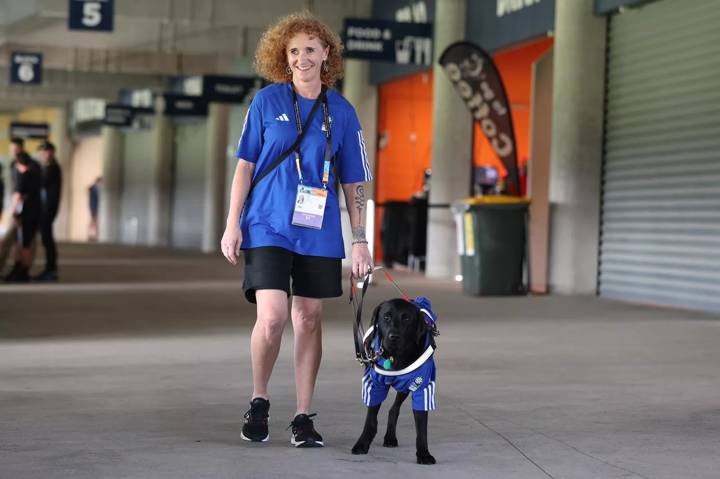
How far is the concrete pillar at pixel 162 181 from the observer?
38594 mm

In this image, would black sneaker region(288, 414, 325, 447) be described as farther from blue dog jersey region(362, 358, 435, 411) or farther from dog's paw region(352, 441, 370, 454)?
blue dog jersey region(362, 358, 435, 411)

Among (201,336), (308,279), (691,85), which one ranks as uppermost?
(691,85)

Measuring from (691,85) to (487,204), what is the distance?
2.80m

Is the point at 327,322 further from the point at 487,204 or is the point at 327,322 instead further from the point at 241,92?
the point at 241,92

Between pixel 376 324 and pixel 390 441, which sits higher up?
pixel 376 324

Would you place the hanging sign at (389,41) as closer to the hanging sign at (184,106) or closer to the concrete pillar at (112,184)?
the hanging sign at (184,106)

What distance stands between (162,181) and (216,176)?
634cm

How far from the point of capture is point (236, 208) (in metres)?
5.29

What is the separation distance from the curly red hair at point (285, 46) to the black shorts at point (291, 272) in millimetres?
756

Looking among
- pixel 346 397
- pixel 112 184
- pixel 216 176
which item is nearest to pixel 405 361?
pixel 346 397

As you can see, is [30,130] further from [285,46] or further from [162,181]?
[285,46]

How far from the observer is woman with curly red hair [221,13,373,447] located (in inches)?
208

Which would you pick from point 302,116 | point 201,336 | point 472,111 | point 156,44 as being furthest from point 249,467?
point 156,44

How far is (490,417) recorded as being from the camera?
6289 mm
